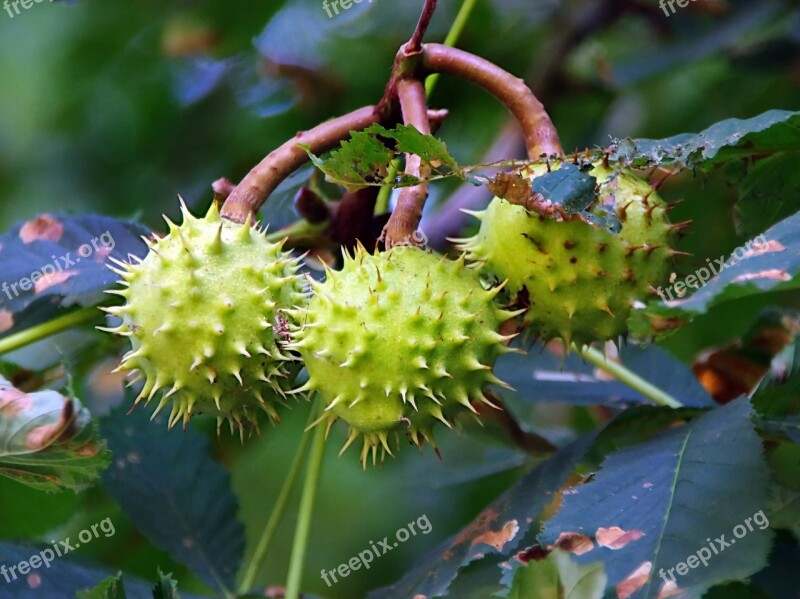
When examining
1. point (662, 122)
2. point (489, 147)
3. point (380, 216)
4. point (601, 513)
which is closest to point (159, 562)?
point (380, 216)

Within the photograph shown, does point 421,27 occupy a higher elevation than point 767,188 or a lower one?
higher

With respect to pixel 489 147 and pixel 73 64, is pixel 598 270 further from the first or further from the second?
pixel 73 64

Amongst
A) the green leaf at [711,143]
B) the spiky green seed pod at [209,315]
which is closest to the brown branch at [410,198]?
the spiky green seed pod at [209,315]

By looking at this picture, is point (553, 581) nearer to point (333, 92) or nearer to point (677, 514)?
point (677, 514)

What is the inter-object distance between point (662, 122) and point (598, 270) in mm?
1550

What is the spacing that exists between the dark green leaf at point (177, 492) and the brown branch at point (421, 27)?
822 millimetres

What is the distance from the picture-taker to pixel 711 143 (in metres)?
1.19

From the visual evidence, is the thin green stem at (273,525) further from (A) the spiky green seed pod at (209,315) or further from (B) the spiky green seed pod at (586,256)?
(B) the spiky green seed pod at (586,256)

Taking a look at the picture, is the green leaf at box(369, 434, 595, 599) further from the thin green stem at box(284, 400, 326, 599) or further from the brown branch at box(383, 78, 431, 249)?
the brown branch at box(383, 78, 431, 249)

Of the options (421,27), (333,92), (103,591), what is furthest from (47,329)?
(333,92)

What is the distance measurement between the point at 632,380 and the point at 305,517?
67 centimetres

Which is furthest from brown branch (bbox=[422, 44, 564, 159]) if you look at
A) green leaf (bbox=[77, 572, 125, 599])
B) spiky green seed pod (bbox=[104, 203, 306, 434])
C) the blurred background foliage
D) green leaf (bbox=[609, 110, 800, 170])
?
the blurred background foliage

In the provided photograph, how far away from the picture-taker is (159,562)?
185cm

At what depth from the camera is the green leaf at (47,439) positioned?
127cm
